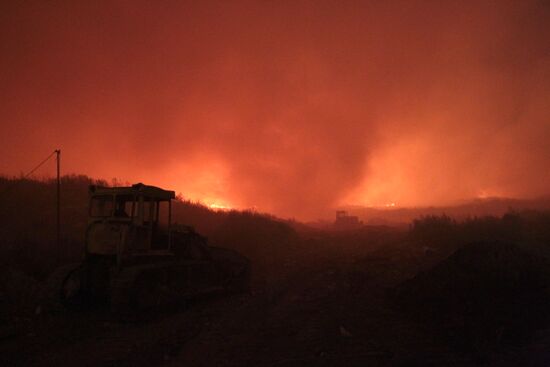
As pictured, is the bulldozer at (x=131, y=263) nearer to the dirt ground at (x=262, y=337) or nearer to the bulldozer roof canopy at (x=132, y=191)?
the bulldozer roof canopy at (x=132, y=191)

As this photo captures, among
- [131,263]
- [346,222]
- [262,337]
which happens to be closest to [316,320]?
[262,337]

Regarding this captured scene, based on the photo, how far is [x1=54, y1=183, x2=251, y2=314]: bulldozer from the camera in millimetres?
8086

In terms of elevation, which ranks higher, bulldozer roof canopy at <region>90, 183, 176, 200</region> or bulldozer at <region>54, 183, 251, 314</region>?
bulldozer roof canopy at <region>90, 183, 176, 200</region>

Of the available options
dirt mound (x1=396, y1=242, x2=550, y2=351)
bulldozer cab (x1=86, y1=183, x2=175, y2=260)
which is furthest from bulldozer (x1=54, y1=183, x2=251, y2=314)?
dirt mound (x1=396, y1=242, x2=550, y2=351)

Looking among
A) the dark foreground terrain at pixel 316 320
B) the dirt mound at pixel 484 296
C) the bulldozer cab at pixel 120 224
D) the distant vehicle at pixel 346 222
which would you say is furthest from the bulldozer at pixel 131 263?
the distant vehicle at pixel 346 222

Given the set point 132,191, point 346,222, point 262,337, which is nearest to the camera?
point 262,337

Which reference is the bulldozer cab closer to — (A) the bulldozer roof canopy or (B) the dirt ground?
(A) the bulldozer roof canopy

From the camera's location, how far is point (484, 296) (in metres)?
8.08

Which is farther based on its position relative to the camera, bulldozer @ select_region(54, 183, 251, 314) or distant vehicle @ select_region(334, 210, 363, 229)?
distant vehicle @ select_region(334, 210, 363, 229)

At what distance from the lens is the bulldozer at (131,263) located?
809 cm

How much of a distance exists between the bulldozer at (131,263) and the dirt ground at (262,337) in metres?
0.43

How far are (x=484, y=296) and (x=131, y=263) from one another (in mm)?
8119

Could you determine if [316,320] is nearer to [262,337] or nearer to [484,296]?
[262,337]

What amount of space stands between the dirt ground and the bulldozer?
43cm
